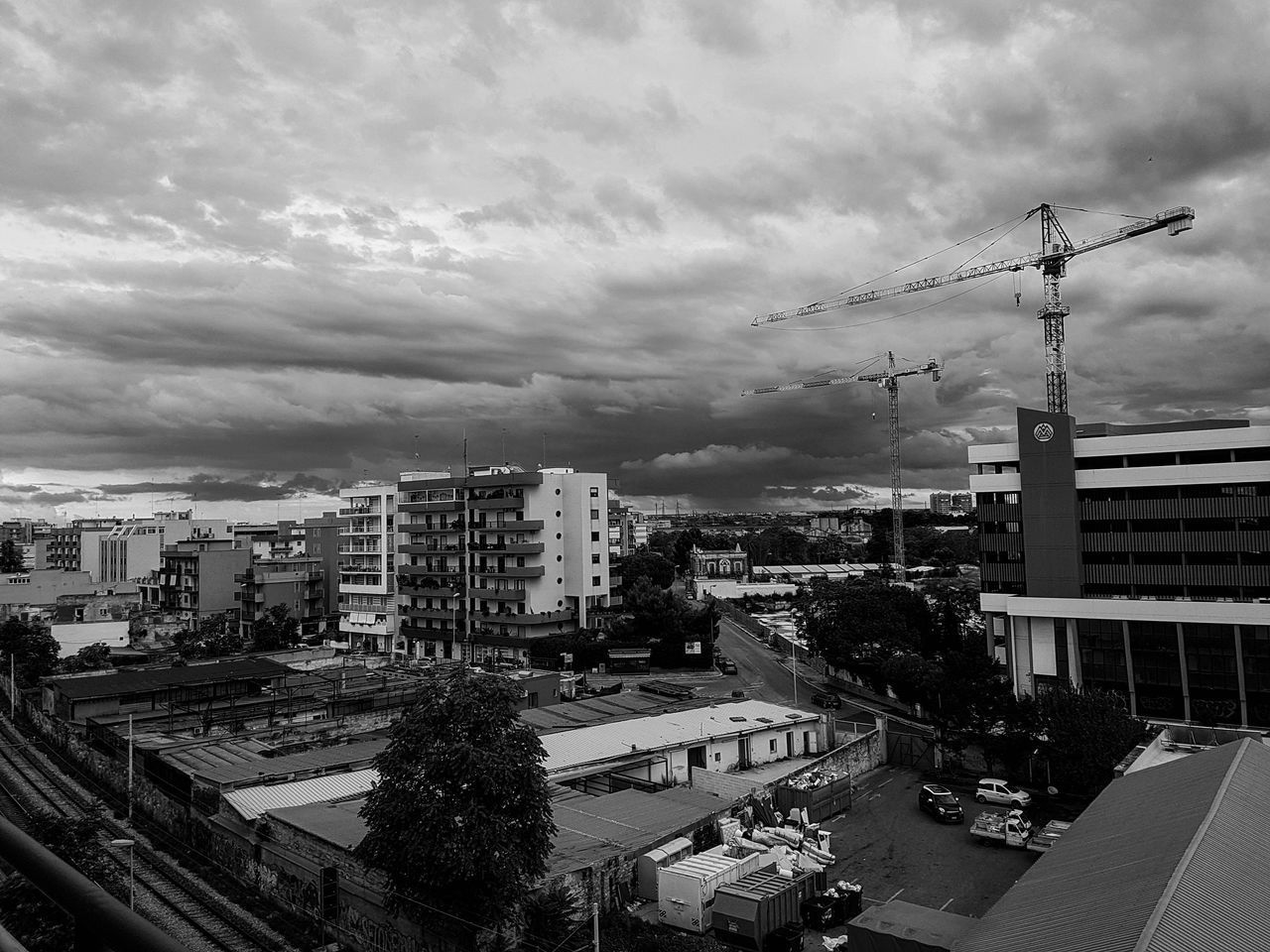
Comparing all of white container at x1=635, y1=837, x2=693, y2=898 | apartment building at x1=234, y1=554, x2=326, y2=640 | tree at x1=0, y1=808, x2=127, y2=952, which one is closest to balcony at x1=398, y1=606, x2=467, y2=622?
apartment building at x1=234, y1=554, x2=326, y2=640

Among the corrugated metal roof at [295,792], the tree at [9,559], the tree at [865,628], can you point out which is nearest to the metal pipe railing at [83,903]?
the corrugated metal roof at [295,792]

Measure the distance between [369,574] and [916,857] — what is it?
60370 millimetres

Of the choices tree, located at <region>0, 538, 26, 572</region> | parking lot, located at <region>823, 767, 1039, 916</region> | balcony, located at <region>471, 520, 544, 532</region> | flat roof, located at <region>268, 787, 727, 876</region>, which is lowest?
parking lot, located at <region>823, 767, 1039, 916</region>

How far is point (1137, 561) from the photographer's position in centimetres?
4206

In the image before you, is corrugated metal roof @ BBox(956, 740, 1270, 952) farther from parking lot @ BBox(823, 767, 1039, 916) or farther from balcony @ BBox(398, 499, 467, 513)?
balcony @ BBox(398, 499, 467, 513)

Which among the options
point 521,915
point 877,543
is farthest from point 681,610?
point 877,543

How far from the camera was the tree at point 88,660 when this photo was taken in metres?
52.1

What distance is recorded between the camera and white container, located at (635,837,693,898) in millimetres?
20594

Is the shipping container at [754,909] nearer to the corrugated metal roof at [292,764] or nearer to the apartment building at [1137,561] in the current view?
the corrugated metal roof at [292,764]

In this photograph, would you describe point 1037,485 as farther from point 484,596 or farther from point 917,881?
point 484,596

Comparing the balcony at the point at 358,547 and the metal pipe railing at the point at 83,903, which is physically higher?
the metal pipe railing at the point at 83,903

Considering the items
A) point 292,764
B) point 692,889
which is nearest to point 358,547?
point 292,764

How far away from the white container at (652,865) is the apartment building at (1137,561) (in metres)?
24.1

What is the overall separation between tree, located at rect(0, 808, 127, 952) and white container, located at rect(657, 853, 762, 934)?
39.0 ft
